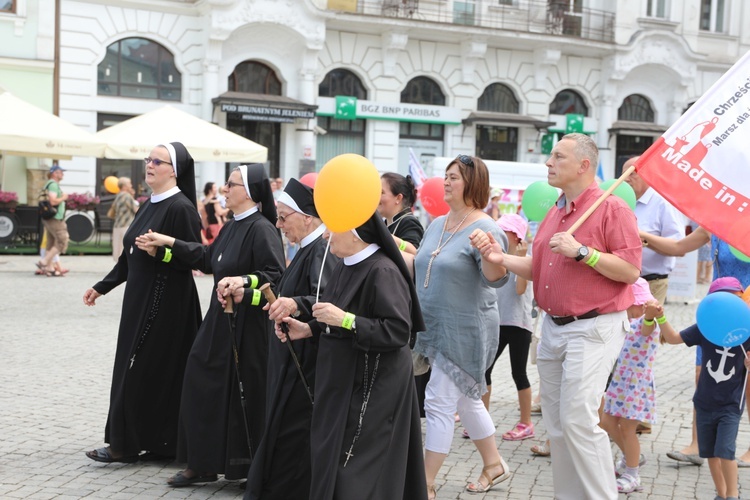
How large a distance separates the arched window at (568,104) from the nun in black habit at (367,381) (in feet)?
92.2

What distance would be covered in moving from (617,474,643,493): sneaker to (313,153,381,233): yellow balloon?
275 cm

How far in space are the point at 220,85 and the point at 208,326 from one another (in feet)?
70.7

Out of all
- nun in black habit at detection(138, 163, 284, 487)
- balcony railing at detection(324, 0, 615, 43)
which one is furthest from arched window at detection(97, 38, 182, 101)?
nun in black habit at detection(138, 163, 284, 487)

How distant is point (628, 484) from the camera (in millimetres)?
5879

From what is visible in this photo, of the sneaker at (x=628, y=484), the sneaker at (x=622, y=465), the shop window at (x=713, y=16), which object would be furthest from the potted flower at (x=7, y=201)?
the shop window at (x=713, y=16)

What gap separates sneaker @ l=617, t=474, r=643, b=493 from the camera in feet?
19.2

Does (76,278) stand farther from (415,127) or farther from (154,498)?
(415,127)

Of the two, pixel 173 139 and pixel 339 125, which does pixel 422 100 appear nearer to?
pixel 339 125

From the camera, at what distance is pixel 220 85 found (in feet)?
86.7

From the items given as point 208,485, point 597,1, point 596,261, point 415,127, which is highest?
point 597,1

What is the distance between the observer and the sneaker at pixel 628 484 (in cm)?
586

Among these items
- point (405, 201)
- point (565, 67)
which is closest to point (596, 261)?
point (405, 201)

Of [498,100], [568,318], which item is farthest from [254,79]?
[568,318]

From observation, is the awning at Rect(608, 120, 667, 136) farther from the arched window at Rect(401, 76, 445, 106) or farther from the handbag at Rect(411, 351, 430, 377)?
the handbag at Rect(411, 351, 430, 377)
